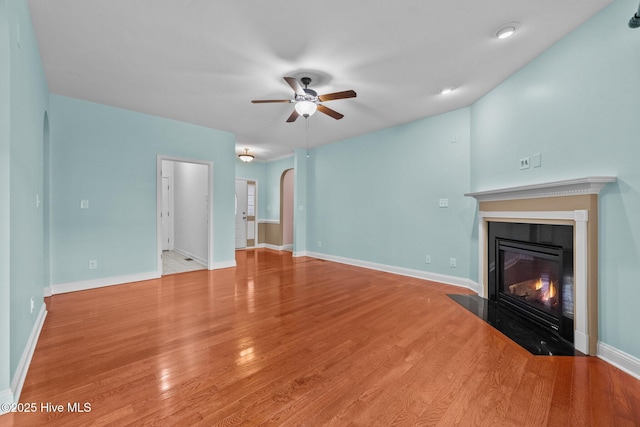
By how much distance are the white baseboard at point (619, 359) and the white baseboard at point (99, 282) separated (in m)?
5.53

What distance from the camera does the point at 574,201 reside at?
228 cm

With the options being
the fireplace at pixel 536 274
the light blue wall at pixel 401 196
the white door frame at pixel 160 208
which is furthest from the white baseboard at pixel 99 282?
the fireplace at pixel 536 274

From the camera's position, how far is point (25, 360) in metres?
1.89

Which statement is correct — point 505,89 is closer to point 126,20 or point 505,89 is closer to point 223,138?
point 126,20

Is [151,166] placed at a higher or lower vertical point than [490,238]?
higher

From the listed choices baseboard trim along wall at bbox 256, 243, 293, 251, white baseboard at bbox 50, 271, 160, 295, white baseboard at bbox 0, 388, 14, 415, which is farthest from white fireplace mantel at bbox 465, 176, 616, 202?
baseboard trim along wall at bbox 256, 243, 293, 251

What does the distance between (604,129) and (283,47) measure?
2820 mm

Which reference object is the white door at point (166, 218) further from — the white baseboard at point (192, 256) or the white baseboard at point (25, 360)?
the white baseboard at point (25, 360)

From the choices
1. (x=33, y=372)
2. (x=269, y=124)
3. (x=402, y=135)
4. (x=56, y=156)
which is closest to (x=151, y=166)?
(x=56, y=156)

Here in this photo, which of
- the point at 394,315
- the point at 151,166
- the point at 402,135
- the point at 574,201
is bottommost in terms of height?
the point at 394,315

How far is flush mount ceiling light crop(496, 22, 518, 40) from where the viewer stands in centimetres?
227

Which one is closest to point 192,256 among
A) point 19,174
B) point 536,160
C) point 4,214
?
point 19,174

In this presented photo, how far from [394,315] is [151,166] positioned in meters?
4.39

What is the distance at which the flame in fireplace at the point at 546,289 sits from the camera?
260 cm
